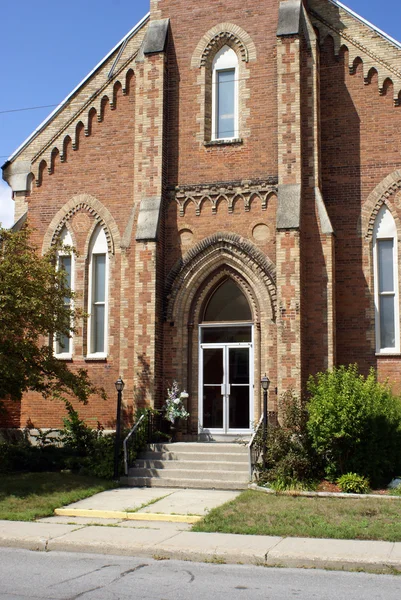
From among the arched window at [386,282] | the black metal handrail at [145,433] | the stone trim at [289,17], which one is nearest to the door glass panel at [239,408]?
the black metal handrail at [145,433]

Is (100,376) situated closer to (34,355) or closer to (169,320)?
(169,320)

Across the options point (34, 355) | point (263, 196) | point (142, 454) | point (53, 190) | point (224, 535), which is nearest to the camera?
point (224, 535)

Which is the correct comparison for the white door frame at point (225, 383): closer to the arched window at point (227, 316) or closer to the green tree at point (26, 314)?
the arched window at point (227, 316)

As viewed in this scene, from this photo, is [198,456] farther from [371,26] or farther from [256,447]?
[371,26]

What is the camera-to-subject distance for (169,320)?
18547mm

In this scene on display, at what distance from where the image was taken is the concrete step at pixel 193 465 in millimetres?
15844

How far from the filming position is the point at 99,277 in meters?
20.3

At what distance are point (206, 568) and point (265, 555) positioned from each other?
0.80 meters

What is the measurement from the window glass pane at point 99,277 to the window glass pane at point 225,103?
15.1 ft

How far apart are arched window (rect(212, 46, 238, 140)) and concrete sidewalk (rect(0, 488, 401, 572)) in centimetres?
984

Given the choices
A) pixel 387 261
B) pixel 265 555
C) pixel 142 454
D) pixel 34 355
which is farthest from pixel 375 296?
pixel 265 555

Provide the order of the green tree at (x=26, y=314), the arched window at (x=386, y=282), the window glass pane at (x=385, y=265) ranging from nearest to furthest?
the green tree at (x=26, y=314), the arched window at (x=386, y=282), the window glass pane at (x=385, y=265)

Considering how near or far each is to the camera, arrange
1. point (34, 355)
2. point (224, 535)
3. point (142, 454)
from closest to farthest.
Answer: point (224, 535) → point (34, 355) → point (142, 454)

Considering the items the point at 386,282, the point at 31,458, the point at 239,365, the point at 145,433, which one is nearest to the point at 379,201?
the point at 386,282
